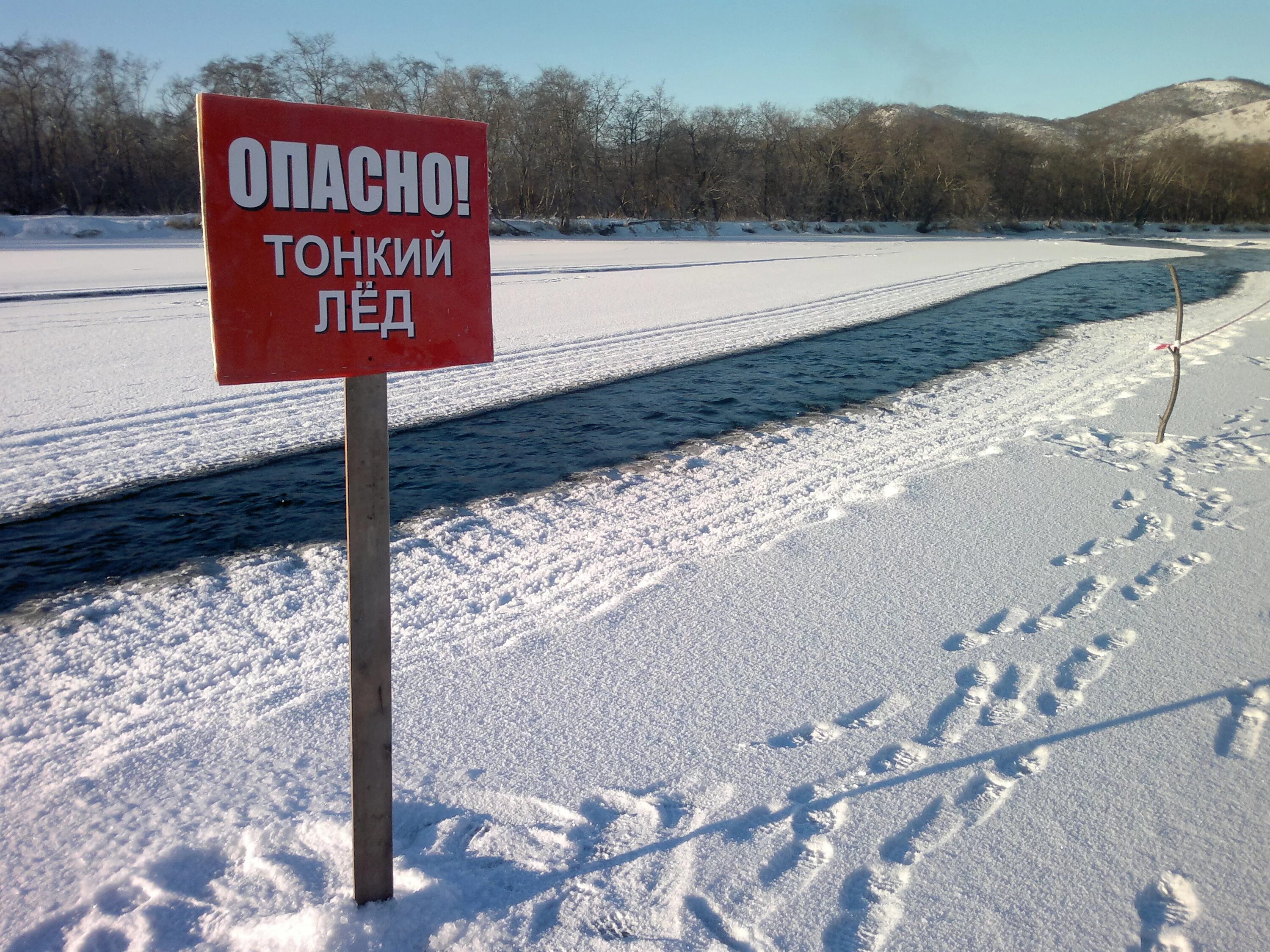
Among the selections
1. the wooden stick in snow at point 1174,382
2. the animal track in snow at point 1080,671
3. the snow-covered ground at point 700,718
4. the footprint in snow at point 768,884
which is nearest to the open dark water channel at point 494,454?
the snow-covered ground at point 700,718

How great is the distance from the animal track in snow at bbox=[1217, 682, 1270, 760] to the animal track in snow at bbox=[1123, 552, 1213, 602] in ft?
3.09

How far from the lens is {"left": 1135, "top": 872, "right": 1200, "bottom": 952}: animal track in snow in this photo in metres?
2.39

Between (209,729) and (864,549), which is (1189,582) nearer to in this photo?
(864,549)

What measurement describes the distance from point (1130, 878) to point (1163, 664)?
160 centimetres

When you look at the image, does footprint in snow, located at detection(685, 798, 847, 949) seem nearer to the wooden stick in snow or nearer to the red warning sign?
the red warning sign

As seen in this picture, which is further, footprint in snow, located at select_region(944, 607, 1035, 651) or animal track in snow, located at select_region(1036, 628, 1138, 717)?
footprint in snow, located at select_region(944, 607, 1035, 651)

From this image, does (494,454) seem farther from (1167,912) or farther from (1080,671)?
(1167,912)

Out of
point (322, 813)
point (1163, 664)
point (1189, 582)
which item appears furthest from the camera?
point (1189, 582)

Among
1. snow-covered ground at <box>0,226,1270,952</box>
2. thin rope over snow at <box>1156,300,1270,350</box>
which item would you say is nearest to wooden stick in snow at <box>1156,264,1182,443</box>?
thin rope over snow at <box>1156,300,1270,350</box>

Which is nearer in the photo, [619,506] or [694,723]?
[694,723]

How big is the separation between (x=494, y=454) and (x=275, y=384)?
3517 mm

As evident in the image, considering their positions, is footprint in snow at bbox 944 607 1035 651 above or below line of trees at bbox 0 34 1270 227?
below

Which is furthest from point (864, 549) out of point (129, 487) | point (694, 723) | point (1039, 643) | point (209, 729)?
point (129, 487)

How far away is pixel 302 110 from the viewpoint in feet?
6.70
